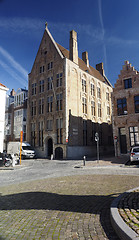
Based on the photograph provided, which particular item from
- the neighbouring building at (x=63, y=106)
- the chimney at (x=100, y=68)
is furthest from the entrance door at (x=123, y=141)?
the chimney at (x=100, y=68)

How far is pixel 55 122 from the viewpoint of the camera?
29375 millimetres

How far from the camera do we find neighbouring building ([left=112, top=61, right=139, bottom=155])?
21125 mm

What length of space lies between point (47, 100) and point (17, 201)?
90.0 ft

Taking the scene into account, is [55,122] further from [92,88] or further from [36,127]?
[92,88]

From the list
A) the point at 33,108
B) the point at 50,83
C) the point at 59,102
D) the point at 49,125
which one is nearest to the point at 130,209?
the point at 59,102

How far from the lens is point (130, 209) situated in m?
3.94

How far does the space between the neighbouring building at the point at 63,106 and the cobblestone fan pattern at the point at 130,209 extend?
22.2 meters

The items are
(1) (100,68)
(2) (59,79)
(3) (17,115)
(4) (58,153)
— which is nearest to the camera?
(4) (58,153)

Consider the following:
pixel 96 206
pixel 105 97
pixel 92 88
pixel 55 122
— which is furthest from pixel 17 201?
pixel 105 97

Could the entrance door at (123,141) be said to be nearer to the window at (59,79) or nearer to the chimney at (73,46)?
the window at (59,79)

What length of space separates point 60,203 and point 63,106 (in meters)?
23.9

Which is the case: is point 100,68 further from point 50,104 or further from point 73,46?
point 50,104

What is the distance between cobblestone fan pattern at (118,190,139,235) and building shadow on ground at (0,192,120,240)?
1.28 feet

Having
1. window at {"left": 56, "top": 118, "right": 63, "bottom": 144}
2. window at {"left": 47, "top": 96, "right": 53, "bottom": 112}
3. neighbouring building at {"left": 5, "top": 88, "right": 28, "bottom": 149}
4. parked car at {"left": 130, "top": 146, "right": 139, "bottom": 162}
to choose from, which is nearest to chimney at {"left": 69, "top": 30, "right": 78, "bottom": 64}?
window at {"left": 47, "top": 96, "right": 53, "bottom": 112}
